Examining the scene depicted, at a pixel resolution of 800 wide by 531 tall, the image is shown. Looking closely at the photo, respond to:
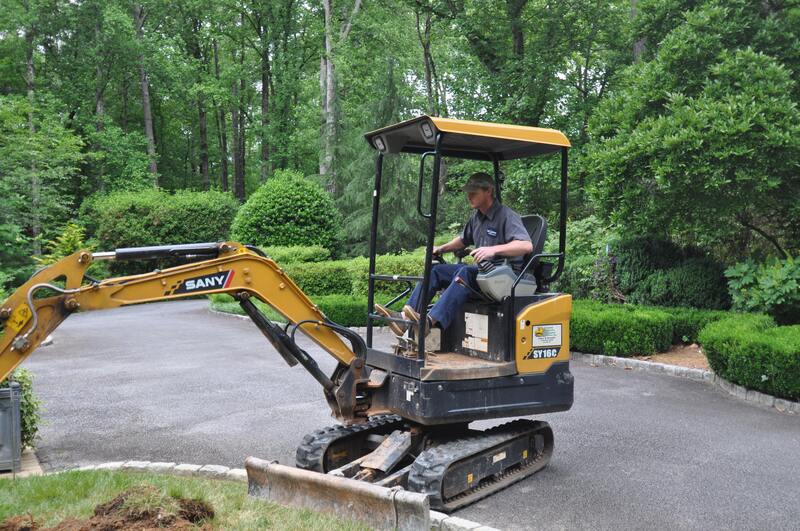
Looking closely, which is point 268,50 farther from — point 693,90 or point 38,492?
point 38,492

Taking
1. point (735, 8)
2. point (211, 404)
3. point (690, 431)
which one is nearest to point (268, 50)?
point (735, 8)

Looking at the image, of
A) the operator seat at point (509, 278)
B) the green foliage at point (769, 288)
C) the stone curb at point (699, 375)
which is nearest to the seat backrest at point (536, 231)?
the operator seat at point (509, 278)

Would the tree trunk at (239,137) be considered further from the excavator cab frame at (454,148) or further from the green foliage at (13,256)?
the excavator cab frame at (454,148)

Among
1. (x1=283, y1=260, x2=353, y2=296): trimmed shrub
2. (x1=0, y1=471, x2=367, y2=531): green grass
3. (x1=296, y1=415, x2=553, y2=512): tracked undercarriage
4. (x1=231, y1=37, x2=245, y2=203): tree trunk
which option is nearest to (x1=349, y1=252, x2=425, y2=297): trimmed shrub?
(x1=283, y1=260, x2=353, y2=296): trimmed shrub

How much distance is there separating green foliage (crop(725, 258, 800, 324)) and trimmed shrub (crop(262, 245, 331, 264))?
11.6m

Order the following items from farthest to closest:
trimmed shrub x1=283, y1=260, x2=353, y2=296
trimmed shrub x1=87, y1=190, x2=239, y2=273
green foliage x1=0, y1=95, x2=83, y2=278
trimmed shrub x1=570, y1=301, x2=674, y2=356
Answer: trimmed shrub x1=87, y1=190, x2=239, y2=273
green foliage x1=0, y1=95, x2=83, y2=278
trimmed shrub x1=283, y1=260, x2=353, y2=296
trimmed shrub x1=570, y1=301, x2=674, y2=356

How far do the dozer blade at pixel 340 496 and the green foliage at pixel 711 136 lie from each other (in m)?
7.83

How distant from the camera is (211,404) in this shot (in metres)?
8.38

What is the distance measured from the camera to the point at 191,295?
4.83 metres

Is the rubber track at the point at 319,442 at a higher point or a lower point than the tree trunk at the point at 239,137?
lower

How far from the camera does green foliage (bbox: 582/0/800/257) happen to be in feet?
33.1

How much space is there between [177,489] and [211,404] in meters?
3.52

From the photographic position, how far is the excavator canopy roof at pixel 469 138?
16.7 feet

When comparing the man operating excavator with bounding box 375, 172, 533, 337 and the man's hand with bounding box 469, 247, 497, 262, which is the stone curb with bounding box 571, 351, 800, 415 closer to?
the man operating excavator with bounding box 375, 172, 533, 337
